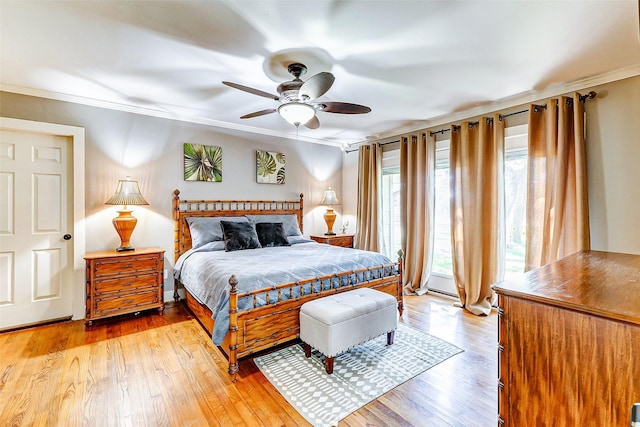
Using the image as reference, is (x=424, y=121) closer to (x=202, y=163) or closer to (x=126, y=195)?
(x=202, y=163)

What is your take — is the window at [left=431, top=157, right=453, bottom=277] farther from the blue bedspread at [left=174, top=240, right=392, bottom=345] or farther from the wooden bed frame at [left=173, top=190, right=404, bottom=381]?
the blue bedspread at [left=174, top=240, right=392, bottom=345]

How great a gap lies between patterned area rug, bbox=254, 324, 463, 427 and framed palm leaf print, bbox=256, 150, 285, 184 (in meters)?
2.88

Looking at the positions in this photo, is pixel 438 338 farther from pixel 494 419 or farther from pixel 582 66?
pixel 582 66

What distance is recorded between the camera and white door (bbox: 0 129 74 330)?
3141mm

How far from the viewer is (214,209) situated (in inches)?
174

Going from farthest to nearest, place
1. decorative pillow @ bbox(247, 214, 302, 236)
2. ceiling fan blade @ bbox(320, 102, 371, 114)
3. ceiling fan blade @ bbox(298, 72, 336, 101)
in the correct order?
decorative pillow @ bbox(247, 214, 302, 236) → ceiling fan blade @ bbox(320, 102, 371, 114) → ceiling fan blade @ bbox(298, 72, 336, 101)

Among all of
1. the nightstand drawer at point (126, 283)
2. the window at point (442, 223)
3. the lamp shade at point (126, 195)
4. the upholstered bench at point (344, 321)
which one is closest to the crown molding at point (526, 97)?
the window at point (442, 223)

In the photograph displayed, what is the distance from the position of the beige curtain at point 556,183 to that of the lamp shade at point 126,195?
4.46 meters

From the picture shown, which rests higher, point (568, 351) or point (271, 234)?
point (271, 234)

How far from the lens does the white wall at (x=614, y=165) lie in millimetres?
2664

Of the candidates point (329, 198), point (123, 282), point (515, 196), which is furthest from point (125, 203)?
point (515, 196)

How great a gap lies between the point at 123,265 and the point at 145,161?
1.40m

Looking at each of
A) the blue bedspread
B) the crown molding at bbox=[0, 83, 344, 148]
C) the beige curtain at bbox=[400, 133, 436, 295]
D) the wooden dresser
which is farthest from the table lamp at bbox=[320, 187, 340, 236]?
the wooden dresser

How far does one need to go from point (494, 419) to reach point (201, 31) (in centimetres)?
327
